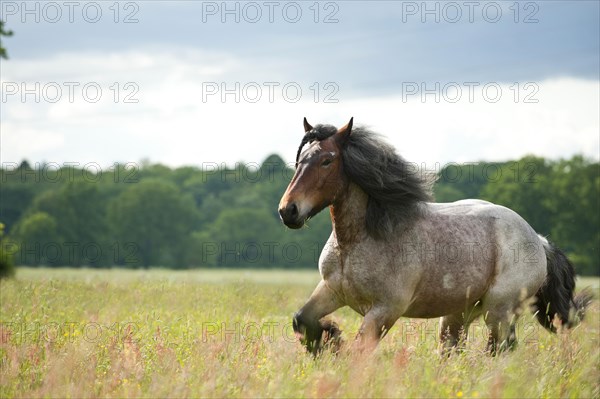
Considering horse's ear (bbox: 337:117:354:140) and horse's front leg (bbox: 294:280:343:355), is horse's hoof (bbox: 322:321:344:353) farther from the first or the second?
horse's ear (bbox: 337:117:354:140)

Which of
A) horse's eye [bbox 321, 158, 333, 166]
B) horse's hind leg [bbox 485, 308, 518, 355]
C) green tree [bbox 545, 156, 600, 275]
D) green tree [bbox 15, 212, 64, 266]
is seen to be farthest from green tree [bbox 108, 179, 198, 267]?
horse's eye [bbox 321, 158, 333, 166]

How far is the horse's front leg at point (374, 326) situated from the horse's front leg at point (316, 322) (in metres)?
0.43

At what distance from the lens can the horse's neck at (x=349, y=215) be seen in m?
7.60

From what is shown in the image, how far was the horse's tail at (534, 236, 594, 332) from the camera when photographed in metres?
9.32

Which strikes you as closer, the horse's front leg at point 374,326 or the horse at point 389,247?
the horse's front leg at point 374,326

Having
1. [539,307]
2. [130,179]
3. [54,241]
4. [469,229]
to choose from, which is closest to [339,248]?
[469,229]

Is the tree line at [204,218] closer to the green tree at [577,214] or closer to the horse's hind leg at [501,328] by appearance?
the green tree at [577,214]

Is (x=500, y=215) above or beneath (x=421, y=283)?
above

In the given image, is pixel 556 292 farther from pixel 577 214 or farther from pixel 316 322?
pixel 577 214

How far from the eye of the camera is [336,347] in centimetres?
758

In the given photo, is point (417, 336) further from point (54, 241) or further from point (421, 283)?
point (54, 241)

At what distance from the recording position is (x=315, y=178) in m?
7.23

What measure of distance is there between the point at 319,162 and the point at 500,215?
2.65 metres

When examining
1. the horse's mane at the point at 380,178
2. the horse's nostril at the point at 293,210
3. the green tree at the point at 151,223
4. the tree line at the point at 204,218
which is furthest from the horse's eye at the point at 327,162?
the green tree at the point at 151,223
